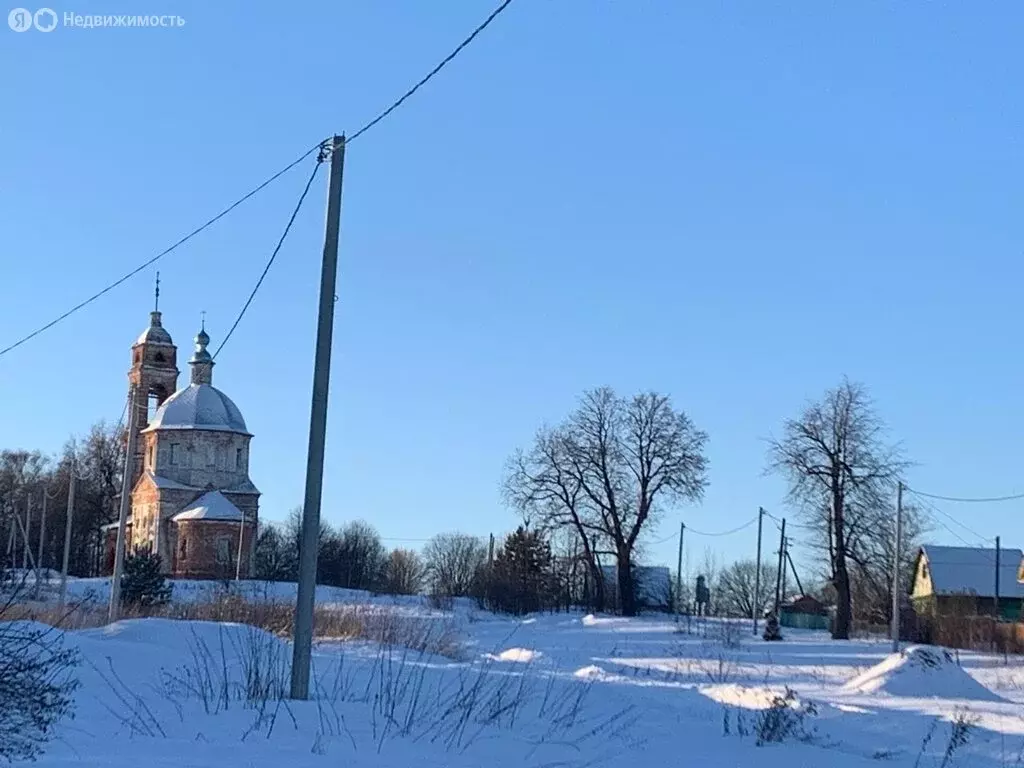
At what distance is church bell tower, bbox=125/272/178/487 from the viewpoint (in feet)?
238

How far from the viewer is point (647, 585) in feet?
260

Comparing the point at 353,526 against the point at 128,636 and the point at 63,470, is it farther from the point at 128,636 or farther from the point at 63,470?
the point at 128,636

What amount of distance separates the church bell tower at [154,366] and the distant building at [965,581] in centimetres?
4283

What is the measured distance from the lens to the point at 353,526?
100500 millimetres

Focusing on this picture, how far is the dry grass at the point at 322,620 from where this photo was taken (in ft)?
72.5

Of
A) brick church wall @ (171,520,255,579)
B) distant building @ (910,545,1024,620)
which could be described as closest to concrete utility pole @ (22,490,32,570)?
brick church wall @ (171,520,255,579)

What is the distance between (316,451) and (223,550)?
188 feet

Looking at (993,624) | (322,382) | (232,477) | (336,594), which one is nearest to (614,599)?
(336,594)

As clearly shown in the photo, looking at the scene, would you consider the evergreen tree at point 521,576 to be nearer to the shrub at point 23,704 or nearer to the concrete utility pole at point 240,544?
the concrete utility pole at point 240,544

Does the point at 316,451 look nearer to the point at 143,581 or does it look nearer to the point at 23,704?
the point at 23,704

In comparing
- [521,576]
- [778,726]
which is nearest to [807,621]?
[521,576]

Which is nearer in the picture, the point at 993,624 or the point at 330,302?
the point at 330,302

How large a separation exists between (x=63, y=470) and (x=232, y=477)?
68.2 ft

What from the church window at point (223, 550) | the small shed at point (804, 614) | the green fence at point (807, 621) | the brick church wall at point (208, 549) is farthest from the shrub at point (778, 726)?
the church window at point (223, 550)
